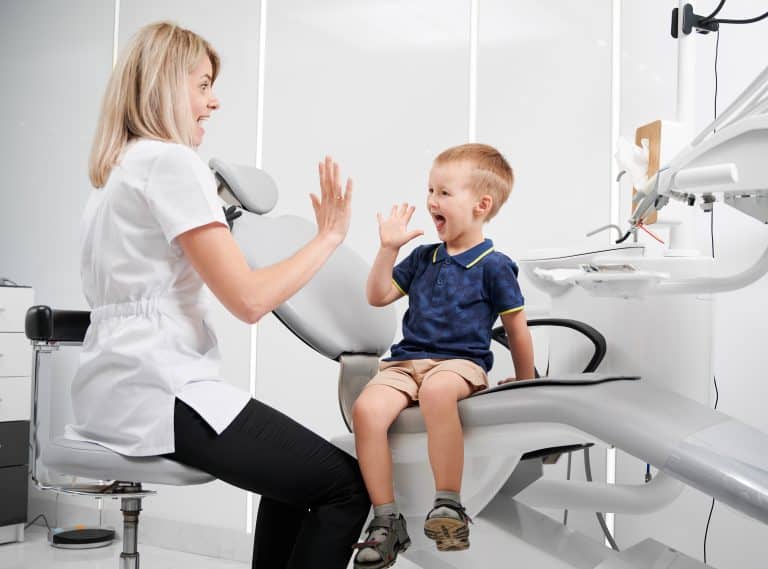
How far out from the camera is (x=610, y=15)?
2598 mm

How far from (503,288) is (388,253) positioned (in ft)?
0.81

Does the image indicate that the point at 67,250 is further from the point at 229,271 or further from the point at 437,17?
the point at 229,271

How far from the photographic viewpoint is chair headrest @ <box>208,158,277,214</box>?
1.75 m

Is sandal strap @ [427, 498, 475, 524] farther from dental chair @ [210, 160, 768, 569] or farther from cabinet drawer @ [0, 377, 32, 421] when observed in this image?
cabinet drawer @ [0, 377, 32, 421]

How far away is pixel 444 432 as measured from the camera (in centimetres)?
152

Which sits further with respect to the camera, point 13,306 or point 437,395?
point 13,306

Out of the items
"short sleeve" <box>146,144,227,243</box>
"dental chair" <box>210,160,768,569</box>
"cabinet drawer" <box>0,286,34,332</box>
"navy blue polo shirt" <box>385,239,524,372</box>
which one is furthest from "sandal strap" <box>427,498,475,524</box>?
"cabinet drawer" <box>0,286,34,332</box>

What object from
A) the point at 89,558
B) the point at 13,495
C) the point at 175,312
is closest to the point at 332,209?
the point at 175,312

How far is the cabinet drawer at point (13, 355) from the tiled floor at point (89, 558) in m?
0.71

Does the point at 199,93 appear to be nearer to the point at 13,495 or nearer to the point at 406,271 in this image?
the point at 406,271

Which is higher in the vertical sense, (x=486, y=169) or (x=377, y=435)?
(x=486, y=169)

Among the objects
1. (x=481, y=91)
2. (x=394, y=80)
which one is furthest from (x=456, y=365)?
(x=394, y=80)

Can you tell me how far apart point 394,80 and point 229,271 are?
5.69 ft

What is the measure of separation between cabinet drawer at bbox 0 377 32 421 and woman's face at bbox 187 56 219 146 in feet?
7.36
